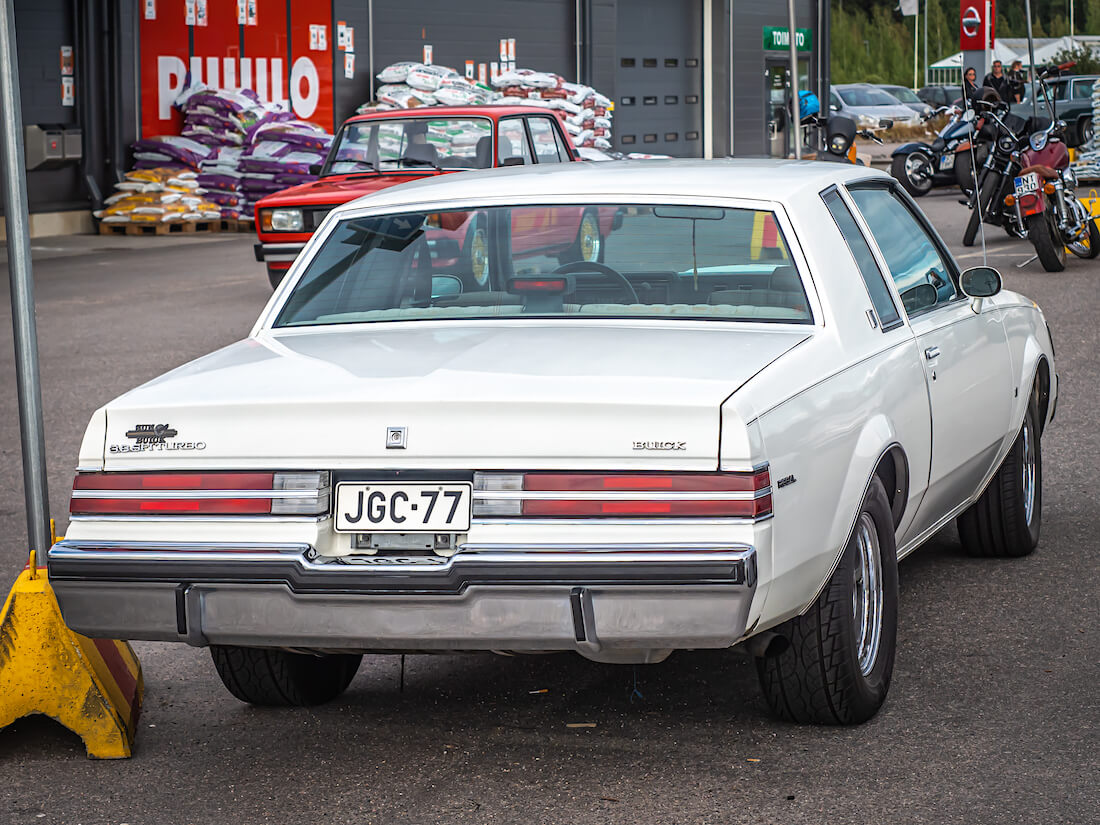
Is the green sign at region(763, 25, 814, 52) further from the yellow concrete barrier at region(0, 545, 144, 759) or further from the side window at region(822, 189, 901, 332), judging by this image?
the yellow concrete barrier at region(0, 545, 144, 759)

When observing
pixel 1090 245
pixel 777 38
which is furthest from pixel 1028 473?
pixel 777 38

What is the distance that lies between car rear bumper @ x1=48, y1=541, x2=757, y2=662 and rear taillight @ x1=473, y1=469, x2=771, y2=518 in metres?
0.08

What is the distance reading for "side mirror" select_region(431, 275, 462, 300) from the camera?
4.90m

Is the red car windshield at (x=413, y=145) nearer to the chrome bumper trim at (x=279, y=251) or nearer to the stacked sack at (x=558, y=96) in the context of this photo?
the chrome bumper trim at (x=279, y=251)

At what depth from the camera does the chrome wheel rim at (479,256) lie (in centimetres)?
490

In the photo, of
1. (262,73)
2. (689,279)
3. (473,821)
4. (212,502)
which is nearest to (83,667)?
(212,502)

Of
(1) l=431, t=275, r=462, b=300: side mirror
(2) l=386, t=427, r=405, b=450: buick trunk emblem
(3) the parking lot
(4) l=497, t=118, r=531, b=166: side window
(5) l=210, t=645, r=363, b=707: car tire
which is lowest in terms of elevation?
(3) the parking lot

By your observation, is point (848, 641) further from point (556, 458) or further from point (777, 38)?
point (777, 38)

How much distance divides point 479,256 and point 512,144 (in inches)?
374

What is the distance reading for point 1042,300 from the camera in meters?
13.6

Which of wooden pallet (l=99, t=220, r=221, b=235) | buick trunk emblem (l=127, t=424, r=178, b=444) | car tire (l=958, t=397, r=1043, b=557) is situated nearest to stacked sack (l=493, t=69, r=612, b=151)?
wooden pallet (l=99, t=220, r=221, b=235)

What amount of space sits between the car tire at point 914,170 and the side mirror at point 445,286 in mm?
20739

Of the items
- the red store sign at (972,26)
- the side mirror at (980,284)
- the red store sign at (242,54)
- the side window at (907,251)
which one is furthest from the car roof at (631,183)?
the red store sign at (242,54)

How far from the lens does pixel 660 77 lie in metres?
33.7
